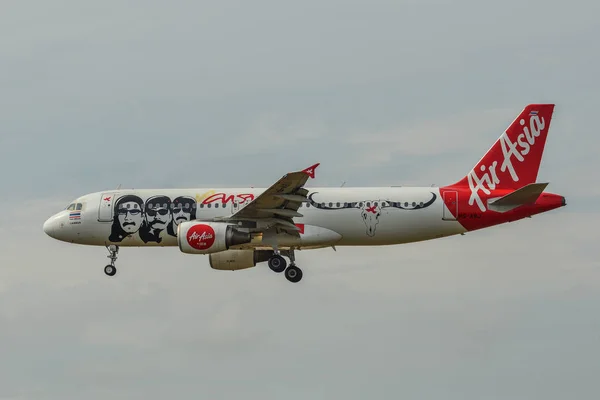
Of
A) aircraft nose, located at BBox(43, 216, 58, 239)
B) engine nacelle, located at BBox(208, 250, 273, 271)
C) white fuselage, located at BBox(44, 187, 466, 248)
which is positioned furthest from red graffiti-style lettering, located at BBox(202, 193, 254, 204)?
aircraft nose, located at BBox(43, 216, 58, 239)

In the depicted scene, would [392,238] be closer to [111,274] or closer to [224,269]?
[224,269]

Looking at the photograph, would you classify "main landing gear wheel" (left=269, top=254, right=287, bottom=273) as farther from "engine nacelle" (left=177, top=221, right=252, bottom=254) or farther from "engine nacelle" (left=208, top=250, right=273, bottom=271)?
"engine nacelle" (left=208, top=250, right=273, bottom=271)

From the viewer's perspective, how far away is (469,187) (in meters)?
60.4

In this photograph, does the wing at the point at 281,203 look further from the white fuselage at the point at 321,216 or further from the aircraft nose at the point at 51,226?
the aircraft nose at the point at 51,226

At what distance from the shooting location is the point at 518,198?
58.5 metres

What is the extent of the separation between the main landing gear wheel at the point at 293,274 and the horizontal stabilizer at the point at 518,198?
919 centimetres

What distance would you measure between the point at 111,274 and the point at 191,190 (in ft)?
19.0

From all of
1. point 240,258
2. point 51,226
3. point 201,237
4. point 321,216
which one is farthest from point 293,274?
point 51,226

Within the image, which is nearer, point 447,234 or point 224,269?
point 447,234

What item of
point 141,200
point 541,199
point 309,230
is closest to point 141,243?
point 141,200

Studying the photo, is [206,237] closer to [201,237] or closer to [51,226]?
[201,237]

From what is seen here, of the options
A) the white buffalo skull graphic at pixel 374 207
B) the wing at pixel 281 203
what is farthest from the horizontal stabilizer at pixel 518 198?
the wing at pixel 281 203

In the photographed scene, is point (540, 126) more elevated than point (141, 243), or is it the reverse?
point (540, 126)

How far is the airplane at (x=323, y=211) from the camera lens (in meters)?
58.7
